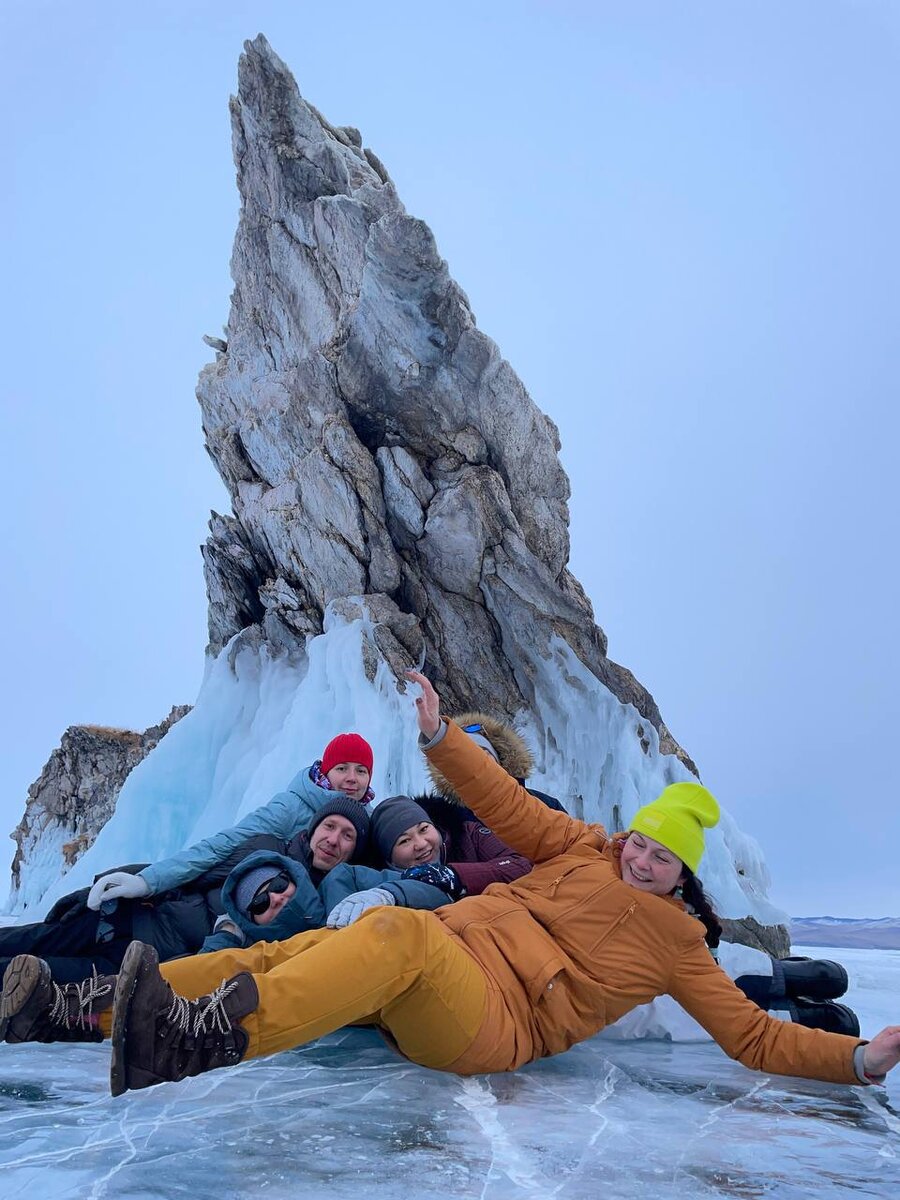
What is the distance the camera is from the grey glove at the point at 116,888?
10.5 ft

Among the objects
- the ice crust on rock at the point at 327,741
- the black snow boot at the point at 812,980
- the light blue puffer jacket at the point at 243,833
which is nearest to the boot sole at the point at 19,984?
the light blue puffer jacket at the point at 243,833

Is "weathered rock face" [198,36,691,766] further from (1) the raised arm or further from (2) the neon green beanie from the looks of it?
(2) the neon green beanie

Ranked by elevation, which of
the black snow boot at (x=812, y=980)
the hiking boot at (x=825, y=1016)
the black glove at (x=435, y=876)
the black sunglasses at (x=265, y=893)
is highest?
the black glove at (x=435, y=876)

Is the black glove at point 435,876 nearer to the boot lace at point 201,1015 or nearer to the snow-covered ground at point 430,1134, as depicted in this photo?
A: the snow-covered ground at point 430,1134

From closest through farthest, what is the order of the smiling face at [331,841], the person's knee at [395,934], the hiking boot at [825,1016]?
the person's knee at [395,934] < the smiling face at [331,841] < the hiking boot at [825,1016]

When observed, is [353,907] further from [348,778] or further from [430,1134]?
[348,778]

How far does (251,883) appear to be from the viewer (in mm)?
2994

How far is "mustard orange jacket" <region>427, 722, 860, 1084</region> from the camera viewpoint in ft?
8.19

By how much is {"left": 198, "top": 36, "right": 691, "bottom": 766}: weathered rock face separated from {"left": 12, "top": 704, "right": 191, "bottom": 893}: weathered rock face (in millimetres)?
5396

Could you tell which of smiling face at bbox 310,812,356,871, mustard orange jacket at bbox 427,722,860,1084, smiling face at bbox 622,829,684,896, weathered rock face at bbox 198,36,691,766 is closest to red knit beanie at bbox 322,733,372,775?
smiling face at bbox 310,812,356,871

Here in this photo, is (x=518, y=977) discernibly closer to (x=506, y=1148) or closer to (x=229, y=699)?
(x=506, y=1148)

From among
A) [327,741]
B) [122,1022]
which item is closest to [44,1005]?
[122,1022]

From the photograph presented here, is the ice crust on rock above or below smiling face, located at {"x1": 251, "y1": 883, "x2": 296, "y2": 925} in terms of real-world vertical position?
above

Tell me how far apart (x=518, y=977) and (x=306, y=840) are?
1.25 metres
